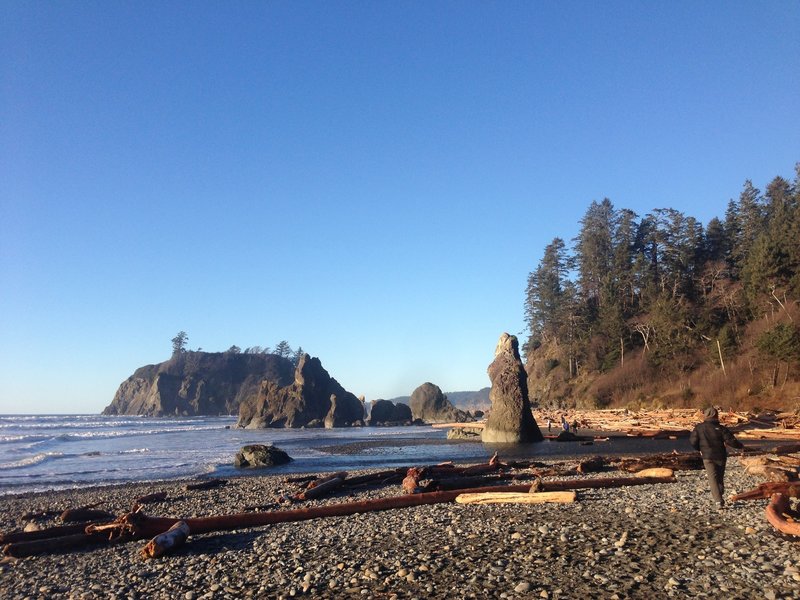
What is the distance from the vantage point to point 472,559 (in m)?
7.47

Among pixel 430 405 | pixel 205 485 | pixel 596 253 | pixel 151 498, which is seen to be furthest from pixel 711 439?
pixel 430 405

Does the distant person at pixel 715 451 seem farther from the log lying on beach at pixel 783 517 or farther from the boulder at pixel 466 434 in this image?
the boulder at pixel 466 434

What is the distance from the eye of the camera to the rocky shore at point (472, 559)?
20.8 feet

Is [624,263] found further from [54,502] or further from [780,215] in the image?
[54,502]

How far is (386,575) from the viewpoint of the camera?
709 cm

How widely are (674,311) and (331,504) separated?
54.5 meters

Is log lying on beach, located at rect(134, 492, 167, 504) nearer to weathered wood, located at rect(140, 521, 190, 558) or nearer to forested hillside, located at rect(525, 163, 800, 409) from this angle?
weathered wood, located at rect(140, 521, 190, 558)

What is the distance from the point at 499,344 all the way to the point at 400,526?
28234 mm

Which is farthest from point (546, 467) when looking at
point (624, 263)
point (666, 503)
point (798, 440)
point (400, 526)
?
point (624, 263)

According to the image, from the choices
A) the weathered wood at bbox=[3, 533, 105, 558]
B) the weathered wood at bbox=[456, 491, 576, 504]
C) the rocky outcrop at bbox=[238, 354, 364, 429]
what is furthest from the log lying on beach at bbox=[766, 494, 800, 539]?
the rocky outcrop at bbox=[238, 354, 364, 429]

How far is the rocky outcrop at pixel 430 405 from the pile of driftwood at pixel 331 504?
249 feet

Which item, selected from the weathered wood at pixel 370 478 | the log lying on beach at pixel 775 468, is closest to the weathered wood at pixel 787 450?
the log lying on beach at pixel 775 468

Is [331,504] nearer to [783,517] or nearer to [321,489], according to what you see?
[321,489]

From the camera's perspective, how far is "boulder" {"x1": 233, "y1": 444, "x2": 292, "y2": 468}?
2680 centimetres
